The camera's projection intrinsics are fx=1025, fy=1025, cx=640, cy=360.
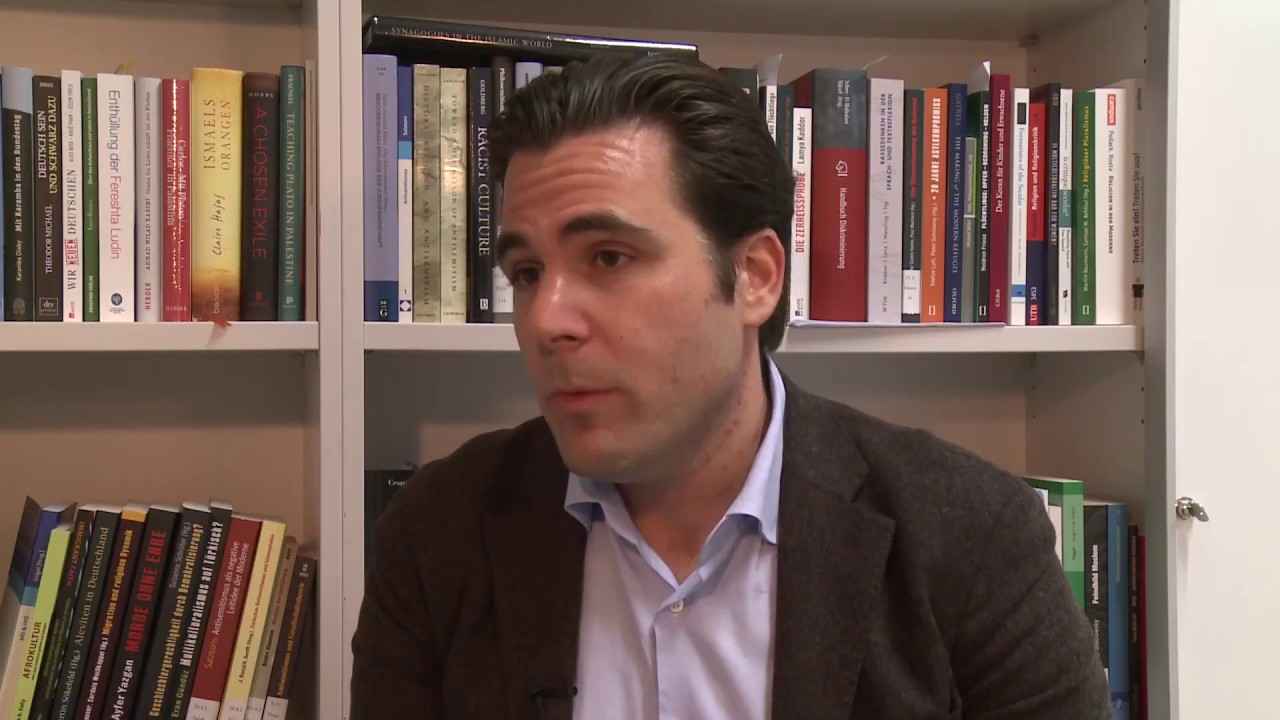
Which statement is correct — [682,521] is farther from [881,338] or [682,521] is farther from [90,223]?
[90,223]

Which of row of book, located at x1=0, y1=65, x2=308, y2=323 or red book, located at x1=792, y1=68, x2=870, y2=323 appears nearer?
row of book, located at x1=0, y1=65, x2=308, y2=323

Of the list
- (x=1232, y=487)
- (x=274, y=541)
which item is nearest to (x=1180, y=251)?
(x=1232, y=487)

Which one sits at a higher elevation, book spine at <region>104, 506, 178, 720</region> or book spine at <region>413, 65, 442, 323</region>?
book spine at <region>413, 65, 442, 323</region>

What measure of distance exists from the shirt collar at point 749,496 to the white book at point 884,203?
0.28 m

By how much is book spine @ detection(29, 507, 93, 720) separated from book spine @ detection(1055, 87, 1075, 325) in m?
1.19

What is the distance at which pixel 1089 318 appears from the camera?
132 cm

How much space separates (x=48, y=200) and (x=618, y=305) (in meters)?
0.66

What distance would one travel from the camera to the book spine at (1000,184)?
129 cm

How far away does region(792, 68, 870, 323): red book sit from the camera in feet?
4.09

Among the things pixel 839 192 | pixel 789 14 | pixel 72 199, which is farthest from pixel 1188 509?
pixel 72 199

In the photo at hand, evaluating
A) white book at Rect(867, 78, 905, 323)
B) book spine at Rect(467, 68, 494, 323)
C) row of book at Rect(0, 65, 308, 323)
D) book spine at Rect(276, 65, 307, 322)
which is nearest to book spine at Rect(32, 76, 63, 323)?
row of book at Rect(0, 65, 308, 323)

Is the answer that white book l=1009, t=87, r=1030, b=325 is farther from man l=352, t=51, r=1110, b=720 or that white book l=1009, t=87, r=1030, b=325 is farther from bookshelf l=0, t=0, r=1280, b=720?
man l=352, t=51, r=1110, b=720

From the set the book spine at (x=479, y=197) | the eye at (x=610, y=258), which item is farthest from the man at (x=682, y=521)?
the book spine at (x=479, y=197)

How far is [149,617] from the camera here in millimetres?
1123
